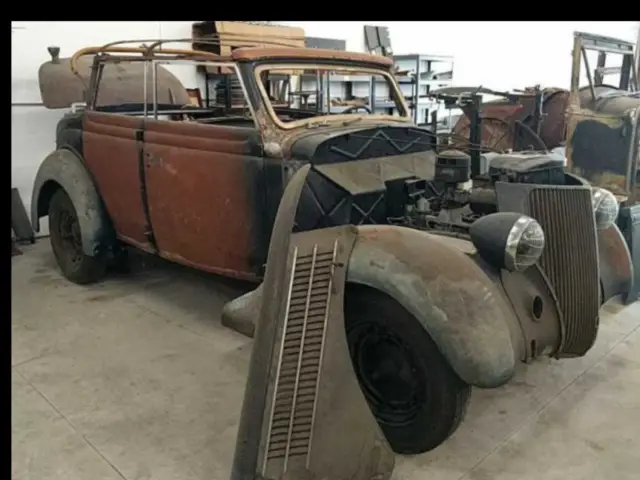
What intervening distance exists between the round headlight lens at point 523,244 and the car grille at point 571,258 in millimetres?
190

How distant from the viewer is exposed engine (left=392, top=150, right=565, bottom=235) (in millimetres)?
2654

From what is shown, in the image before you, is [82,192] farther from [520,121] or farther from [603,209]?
[520,121]

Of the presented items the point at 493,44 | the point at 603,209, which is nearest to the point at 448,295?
the point at 603,209

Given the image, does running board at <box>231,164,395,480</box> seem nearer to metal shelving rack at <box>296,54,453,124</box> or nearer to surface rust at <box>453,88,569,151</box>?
surface rust at <box>453,88,569,151</box>

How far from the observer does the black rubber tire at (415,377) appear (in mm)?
2115

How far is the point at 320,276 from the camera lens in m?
2.10

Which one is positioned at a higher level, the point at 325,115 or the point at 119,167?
the point at 325,115

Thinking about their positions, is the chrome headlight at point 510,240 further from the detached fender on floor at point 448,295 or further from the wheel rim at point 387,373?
the wheel rim at point 387,373

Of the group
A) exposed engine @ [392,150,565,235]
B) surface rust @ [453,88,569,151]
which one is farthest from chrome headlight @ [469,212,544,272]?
surface rust @ [453,88,569,151]

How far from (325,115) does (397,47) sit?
5.88m

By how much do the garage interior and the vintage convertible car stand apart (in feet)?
0.98

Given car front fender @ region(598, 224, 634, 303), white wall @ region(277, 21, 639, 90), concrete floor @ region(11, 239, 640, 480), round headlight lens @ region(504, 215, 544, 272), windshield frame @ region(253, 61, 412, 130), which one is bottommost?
concrete floor @ region(11, 239, 640, 480)

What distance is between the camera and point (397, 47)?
349 inches

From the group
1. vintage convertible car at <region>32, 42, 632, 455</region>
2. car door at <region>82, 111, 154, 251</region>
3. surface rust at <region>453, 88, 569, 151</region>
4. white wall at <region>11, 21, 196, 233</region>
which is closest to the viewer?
vintage convertible car at <region>32, 42, 632, 455</region>
